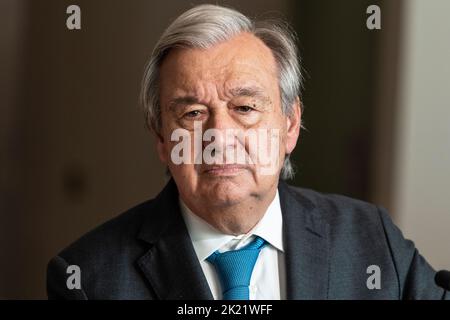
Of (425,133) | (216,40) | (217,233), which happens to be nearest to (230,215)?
(217,233)

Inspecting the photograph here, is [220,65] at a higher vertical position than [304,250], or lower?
higher

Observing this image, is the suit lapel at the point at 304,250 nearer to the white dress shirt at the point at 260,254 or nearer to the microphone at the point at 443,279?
the white dress shirt at the point at 260,254

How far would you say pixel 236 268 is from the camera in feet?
3.00

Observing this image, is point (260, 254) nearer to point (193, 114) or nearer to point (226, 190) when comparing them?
point (226, 190)

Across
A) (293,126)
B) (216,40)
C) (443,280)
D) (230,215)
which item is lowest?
(443,280)

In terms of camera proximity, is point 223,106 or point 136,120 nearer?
point 223,106

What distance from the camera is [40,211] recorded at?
106cm

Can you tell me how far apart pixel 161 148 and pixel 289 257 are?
0.84ft

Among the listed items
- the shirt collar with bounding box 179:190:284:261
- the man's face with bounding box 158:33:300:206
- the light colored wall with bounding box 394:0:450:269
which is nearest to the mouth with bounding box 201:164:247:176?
the man's face with bounding box 158:33:300:206

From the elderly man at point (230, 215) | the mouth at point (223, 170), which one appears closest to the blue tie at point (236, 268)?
the elderly man at point (230, 215)

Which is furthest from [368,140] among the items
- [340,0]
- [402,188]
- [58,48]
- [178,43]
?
[58,48]

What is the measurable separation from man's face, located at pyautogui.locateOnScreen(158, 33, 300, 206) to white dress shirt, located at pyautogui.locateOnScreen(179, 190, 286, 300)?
0.20 ft

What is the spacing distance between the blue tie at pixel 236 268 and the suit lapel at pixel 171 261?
28mm

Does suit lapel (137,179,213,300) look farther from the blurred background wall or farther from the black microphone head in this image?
the black microphone head
